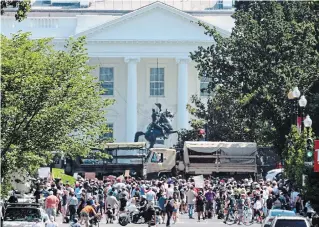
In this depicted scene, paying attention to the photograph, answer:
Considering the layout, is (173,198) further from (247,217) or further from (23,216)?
(23,216)

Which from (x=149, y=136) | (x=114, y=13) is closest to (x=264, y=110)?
(x=149, y=136)

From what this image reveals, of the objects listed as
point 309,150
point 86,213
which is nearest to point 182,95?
point 86,213

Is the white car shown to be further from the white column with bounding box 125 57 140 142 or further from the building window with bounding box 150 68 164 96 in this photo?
the building window with bounding box 150 68 164 96

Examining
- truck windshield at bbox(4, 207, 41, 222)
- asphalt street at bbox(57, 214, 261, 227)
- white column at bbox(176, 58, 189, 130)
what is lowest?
asphalt street at bbox(57, 214, 261, 227)

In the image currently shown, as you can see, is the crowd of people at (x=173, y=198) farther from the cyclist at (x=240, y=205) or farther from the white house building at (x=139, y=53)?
the white house building at (x=139, y=53)

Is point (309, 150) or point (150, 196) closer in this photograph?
point (309, 150)

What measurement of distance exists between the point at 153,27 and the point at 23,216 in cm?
7286

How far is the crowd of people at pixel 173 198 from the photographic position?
53.3 m

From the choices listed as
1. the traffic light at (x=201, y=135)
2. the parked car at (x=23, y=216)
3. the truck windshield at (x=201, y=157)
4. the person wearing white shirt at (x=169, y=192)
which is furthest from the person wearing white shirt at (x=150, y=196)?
the traffic light at (x=201, y=135)

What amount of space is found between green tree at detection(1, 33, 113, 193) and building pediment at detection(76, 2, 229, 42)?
→ 65.9 meters

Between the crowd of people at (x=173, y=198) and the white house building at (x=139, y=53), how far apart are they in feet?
157

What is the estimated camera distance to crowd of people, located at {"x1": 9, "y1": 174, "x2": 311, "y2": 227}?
2098 inches

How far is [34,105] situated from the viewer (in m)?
41.2

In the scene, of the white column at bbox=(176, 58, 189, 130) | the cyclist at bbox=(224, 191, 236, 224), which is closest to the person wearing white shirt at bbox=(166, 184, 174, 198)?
the cyclist at bbox=(224, 191, 236, 224)
